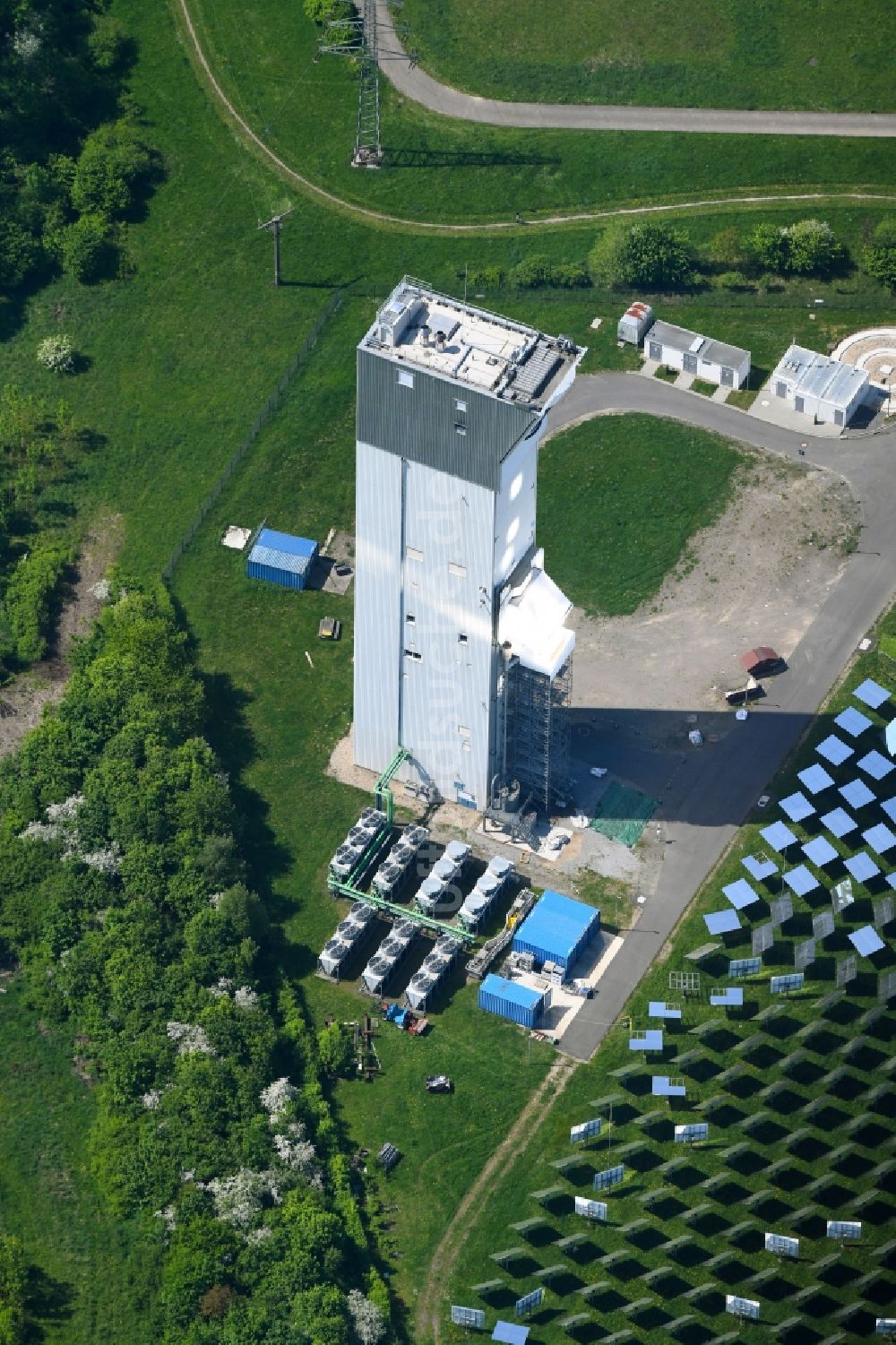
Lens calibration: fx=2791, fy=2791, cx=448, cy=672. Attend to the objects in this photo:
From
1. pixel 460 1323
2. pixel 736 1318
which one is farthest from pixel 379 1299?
pixel 736 1318

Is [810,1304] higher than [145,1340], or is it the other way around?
[810,1304]

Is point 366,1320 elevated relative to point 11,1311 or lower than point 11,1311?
elevated

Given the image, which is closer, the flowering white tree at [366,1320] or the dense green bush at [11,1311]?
the flowering white tree at [366,1320]

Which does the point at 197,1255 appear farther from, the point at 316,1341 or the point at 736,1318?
the point at 736,1318

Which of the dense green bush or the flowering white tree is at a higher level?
the flowering white tree

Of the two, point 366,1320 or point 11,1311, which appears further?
point 11,1311

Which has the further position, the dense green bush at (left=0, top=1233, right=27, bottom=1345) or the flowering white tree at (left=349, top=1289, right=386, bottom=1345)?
the dense green bush at (left=0, top=1233, right=27, bottom=1345)

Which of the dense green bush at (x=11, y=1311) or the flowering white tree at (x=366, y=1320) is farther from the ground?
the flowering white tree at (x=366, y=1320)
